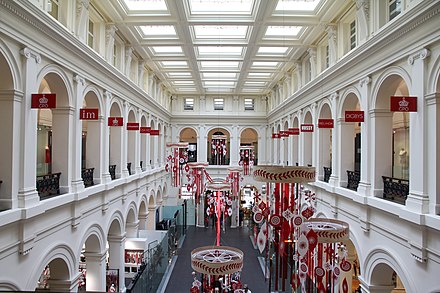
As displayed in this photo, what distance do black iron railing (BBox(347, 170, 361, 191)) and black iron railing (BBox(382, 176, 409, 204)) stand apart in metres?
1.50

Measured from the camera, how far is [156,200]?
22.8 meters

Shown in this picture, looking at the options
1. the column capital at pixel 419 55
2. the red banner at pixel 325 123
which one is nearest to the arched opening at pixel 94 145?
the red banner at pixel 325 123

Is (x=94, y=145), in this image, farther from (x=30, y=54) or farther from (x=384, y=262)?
(x=384, y=262)

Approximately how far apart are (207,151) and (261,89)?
721cm

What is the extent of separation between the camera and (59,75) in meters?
8.68

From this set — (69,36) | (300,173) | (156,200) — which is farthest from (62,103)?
(156,200)

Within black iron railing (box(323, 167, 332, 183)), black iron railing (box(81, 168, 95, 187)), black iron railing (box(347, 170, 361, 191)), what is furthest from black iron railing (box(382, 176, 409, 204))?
black iron railing (box(81, 168, 95, 187))

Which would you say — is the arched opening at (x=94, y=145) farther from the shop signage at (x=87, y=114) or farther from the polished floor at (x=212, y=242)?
the polished floor at (x=212, y=242)

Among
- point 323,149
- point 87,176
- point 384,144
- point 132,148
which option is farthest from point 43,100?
point 323,149

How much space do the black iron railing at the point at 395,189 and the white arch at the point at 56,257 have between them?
26.3ft

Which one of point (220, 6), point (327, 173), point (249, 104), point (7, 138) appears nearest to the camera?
point (7, 138)

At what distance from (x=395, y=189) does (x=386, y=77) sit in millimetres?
2669

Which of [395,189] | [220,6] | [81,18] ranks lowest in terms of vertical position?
[395,189]

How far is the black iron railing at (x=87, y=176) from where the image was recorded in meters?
10.8
